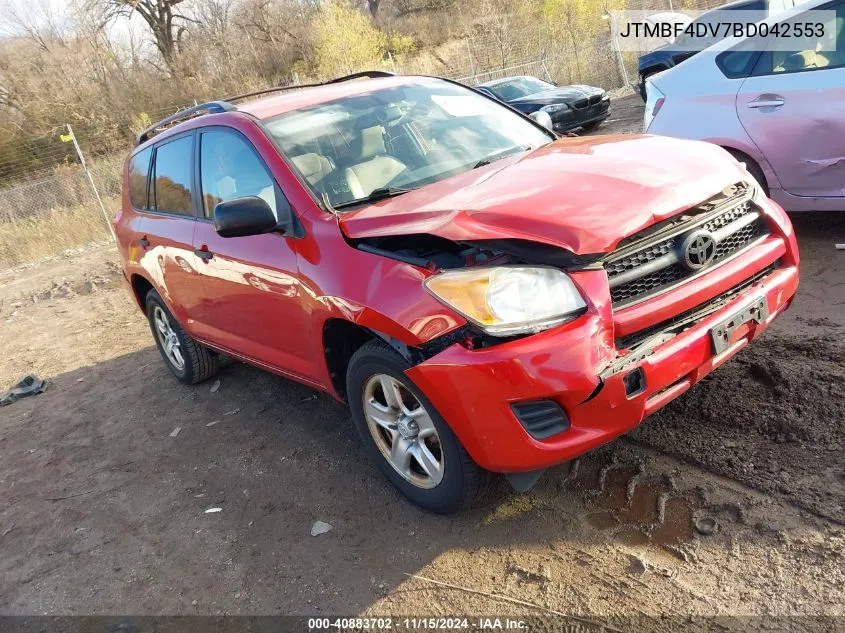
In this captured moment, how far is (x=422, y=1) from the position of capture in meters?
44.9

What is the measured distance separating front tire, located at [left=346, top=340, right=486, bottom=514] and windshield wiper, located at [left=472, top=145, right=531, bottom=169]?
48.0 inches

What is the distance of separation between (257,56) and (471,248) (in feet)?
116

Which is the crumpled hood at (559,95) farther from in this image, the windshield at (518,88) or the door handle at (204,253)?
the door handle at (204,253)

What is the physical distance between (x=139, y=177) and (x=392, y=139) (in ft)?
8.41

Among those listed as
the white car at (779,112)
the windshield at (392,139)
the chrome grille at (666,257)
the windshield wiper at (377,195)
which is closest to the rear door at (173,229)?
the windshield at (392,139)

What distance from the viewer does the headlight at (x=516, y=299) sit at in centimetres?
233

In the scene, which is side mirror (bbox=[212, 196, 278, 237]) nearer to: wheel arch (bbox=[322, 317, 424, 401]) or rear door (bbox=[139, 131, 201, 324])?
wheel arch (bbox=[322, 317, 424, 401])

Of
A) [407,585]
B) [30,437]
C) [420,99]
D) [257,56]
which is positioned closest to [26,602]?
[407,585]

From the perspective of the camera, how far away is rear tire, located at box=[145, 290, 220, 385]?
5.11 meters

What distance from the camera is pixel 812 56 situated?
14.4 ft

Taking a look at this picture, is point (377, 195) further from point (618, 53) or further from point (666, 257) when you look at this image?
point (618, 53)

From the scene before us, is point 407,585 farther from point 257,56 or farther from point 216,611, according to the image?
point 257,56

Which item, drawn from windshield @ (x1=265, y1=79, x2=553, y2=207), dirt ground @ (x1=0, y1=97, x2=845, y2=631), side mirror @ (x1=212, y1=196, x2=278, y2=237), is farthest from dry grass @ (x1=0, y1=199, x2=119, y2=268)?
side mirror @ (x1=212, y1=196, x2=278, y2=237)

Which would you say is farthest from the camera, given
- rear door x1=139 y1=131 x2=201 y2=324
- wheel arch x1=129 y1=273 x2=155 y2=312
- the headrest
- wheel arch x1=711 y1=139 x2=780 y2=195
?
wheel arch x1=129 y1=273 x2=155 y2=312
